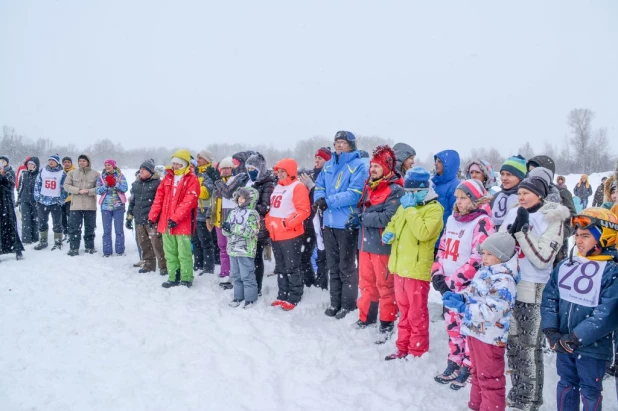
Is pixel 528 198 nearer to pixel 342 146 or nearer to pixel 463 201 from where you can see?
pixel 463 201

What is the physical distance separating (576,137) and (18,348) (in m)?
82.6

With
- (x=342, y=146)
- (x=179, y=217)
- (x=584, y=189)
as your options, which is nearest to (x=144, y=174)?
(x=179, y=217)

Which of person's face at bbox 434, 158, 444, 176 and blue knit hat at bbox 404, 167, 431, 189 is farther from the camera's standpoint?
person's face at bbox 434, 158, 444, 176

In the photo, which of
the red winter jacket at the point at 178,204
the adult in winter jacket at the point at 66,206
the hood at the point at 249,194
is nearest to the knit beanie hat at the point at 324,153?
the hood at the point at 249,194

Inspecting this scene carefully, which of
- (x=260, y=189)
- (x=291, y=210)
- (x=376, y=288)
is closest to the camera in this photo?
(x=376, y=288)

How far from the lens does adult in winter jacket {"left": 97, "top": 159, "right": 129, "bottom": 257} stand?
8992mm

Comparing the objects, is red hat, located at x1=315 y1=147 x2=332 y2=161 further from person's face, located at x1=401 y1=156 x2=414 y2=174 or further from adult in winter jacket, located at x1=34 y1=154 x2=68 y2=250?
adult in winter jacket, located at x1=34 y1=154 x2=68 y2=250

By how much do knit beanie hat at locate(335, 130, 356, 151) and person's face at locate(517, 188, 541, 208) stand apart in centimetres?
258

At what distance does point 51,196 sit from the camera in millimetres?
9742

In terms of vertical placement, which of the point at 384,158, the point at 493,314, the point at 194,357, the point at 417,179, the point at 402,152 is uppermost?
Result: the point at 402,152

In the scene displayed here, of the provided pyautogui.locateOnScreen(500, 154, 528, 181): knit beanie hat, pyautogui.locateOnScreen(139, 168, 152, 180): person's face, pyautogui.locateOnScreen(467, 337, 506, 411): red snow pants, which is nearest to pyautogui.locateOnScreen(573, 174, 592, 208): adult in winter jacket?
pyautogui.locateOnScreen(500, 154, 528, 181): knit beanie hat

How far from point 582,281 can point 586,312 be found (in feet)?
0.76

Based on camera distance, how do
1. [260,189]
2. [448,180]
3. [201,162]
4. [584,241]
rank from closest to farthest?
[584,241] → [448,180] → [260,189] → [201,162]

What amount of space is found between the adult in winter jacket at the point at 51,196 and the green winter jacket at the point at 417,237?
8756 millimetres
